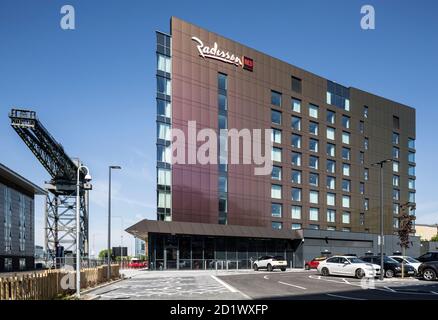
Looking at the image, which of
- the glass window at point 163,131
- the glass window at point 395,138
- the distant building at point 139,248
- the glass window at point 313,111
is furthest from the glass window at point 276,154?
the distant building at point 139,248

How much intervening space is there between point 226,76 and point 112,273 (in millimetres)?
32671

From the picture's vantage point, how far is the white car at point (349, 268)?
94.6ft

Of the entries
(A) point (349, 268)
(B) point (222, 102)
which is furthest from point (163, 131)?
(A) point (349, 268)

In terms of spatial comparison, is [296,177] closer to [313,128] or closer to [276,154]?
[276,154]

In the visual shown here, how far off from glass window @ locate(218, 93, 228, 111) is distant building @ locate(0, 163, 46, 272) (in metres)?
27.9

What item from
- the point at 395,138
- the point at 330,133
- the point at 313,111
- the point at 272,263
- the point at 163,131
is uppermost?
the point at 313,111

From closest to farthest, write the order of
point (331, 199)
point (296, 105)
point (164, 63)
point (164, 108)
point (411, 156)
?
point (164, 108), point (164, 63), point (296, 105), point (331, 199), point (411, 156)

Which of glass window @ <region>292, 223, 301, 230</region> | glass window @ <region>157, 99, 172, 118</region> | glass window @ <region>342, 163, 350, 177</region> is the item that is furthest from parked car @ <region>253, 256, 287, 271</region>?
glass window @ <region>342, 163, 350, 177</region>

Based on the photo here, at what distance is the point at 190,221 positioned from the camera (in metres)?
50.5

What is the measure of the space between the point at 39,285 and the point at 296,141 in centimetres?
5138

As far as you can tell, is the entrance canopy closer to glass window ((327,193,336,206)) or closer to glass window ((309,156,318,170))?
glass window ((327,193,336,206))

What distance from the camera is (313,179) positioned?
65.6 meters
